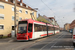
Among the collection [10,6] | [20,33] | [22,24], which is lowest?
[20,33]

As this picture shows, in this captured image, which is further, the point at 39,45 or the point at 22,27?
the point at 22,27

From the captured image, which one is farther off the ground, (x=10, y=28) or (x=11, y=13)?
(x=11, y=13)

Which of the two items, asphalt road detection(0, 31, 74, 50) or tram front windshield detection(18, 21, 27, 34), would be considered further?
tram front windshield detection(18, 21, 27, 34)

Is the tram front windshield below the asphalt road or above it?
above

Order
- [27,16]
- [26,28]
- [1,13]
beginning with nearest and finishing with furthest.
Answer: [26,28] < [1,13] < [27,16]

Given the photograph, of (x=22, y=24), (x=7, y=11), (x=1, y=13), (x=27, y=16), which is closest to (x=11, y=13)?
(x=7, y=11)

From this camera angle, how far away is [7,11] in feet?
104

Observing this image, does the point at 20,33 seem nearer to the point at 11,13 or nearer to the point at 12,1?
the point at 11,13

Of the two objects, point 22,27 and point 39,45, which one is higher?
point 22,27

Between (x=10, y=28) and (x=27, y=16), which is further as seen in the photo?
(x=27, y=16)

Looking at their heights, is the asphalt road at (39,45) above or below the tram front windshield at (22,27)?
below

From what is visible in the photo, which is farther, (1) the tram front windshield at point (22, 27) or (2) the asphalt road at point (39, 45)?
(1) the tram front windshield at point (22, 27)

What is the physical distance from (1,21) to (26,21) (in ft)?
54.2

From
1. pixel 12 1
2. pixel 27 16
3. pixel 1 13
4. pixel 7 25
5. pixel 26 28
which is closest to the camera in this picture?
pixel 26 28
